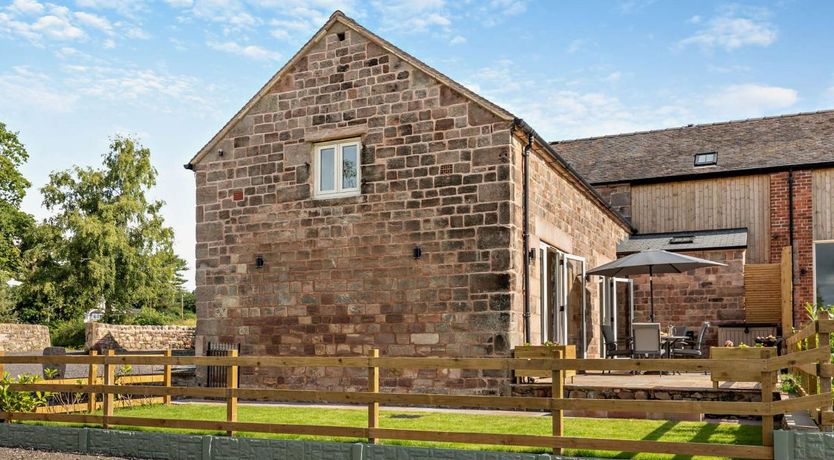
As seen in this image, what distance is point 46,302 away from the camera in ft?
148

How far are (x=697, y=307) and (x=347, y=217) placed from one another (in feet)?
33.3

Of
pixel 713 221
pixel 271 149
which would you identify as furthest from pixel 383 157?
pixel 713 221

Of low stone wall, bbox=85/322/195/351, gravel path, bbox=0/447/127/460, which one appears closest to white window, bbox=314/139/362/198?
gravel path, bbox=0/447/127/460

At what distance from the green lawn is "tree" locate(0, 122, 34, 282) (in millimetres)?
29643

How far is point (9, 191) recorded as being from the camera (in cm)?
3812

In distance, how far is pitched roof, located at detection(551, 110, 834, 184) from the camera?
69.5 feet

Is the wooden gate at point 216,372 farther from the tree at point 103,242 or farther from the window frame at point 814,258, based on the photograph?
the tree at point 103,242

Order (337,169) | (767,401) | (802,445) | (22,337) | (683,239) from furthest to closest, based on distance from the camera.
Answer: (22,337) → (683,239) → (337,169) → (767,401) → (802,445)

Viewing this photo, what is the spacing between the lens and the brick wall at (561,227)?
1270 cm

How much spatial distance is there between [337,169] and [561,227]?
4289 mm

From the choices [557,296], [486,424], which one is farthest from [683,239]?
[486,424]

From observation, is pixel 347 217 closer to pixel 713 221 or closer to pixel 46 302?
pixel 713 221

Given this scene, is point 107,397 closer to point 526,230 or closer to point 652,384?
point 526,230

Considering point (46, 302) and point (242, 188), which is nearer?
point (242, 188)
